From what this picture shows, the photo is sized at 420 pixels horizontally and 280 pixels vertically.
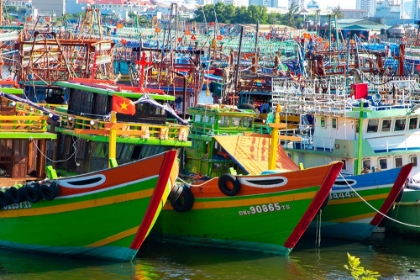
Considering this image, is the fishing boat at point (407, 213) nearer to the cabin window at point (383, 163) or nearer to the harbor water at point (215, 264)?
the cabin window at point (383, 163)

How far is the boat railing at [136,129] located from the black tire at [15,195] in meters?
3.41

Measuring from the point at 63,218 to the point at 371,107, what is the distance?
12.6 m

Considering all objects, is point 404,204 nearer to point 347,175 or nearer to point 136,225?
point 347,175

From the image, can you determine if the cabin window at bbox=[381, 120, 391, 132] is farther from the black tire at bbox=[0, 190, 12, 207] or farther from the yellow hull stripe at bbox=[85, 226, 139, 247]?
the black tire at bbox=[0, 190, 12, 207]

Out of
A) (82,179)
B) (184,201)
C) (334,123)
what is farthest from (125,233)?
(334,123)

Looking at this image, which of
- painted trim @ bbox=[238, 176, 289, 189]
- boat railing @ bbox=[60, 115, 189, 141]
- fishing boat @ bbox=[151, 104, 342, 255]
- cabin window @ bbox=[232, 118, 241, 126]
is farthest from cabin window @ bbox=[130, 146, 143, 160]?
cabin window @ bbox=[232, 118, 241, 126]

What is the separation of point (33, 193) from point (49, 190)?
0.53 m

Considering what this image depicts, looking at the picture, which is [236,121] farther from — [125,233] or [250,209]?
[125,233]

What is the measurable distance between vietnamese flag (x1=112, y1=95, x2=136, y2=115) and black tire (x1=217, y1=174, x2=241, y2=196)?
4.26 metres

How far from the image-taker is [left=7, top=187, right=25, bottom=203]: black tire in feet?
93.7

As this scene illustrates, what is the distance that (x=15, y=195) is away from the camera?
28.7 m

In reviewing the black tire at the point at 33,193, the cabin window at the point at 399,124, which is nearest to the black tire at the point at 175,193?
the black tire at the point at 33,193

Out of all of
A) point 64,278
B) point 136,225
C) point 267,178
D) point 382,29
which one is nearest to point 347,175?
point 267,178

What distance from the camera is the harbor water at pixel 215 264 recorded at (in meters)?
27.7
